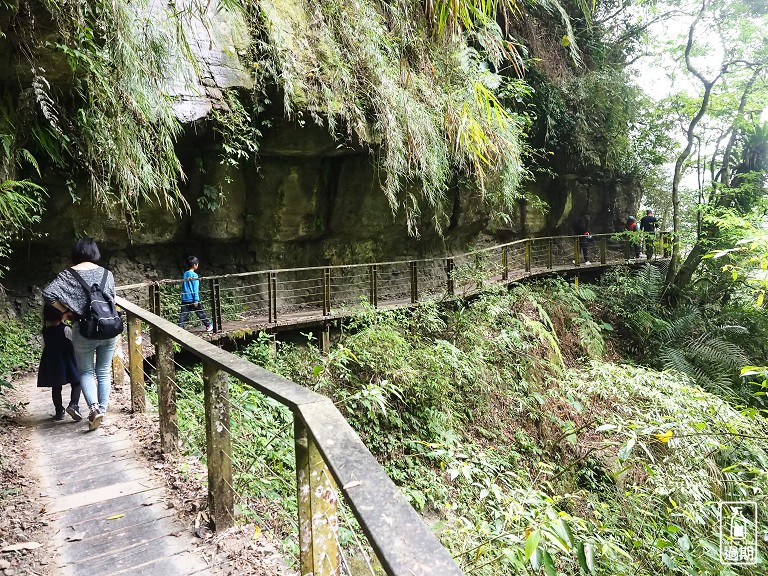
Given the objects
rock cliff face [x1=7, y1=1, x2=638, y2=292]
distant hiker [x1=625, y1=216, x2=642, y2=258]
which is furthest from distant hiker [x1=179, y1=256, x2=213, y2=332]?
distant hiker [x1=625, y1=216, x2=642, y2=258]

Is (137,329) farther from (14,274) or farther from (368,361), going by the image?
(14,274)

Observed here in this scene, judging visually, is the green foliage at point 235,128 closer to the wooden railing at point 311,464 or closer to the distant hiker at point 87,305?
the wooden railing at point 311,464

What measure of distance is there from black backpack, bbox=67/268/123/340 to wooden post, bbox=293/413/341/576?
2751 mm

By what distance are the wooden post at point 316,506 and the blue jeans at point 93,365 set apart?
2.97 m

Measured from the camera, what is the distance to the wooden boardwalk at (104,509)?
232 centimetres

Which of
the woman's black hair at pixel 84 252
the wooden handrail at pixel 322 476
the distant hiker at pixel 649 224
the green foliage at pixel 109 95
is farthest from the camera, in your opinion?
the distant hiker at pixel 649 224

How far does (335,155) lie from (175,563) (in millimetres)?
8289

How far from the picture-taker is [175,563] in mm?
2301

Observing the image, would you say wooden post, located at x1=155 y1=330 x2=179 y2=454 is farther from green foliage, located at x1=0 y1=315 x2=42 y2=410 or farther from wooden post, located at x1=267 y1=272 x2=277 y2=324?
wooden post, located at x1=267 y1=272 x2=277 y2=324

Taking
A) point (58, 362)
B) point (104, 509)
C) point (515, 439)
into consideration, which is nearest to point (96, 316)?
point (58, 362)

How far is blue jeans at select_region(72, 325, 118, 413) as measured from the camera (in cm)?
383

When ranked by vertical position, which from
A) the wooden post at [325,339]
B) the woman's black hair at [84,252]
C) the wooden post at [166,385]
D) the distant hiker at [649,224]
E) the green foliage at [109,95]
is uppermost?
the green foliage at [109,95]

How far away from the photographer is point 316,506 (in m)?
1.60

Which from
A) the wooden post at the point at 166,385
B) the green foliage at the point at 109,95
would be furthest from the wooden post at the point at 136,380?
the green foliage at the point at 109,95
